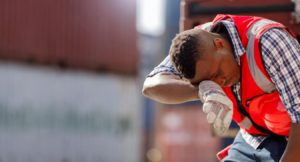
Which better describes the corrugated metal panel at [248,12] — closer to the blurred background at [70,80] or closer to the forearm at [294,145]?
the forearm at [294,145]

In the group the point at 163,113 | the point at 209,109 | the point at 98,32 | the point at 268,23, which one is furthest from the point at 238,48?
the point at 163,113

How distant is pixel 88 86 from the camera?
57.0 feet

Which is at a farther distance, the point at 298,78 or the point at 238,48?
the point at 238,48

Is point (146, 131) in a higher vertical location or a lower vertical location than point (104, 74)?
lower

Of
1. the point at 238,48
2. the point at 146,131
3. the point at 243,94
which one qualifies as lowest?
the point at 146,131

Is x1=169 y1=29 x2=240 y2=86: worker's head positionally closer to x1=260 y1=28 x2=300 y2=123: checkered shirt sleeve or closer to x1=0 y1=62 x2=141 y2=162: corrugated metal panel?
x1=260 y1=28 x2=300 y2=123: checkered shirt sleeve

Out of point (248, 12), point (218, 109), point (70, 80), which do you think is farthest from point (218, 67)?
point (70, 80)

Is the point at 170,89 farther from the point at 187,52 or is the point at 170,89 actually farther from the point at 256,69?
the point at 256,69

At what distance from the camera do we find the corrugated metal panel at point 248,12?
417 centimetres

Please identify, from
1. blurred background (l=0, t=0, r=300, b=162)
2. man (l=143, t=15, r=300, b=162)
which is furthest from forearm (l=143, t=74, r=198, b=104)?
blurred background (l=0, t=0, r=300, b=162)

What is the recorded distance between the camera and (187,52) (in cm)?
345

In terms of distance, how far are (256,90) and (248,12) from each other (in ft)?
2.95

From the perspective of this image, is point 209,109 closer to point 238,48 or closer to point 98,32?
point 238,48

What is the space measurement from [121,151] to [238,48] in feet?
49.3
